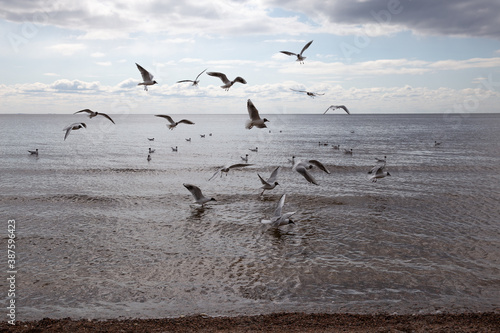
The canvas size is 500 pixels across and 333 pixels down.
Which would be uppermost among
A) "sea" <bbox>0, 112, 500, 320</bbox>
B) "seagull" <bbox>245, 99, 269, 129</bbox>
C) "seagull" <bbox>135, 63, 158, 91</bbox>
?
"seagull" <bbox>135, 63, 158, 91</bbox>

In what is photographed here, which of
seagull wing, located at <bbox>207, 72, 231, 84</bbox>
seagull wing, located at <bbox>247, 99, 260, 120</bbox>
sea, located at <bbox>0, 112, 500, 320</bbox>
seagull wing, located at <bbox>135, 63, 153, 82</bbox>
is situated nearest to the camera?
sea, located at <bbox>0, 112, 500, 320</bbox>

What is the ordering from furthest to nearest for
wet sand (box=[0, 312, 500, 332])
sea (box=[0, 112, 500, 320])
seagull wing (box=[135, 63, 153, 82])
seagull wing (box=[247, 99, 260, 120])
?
seagull wing (box=[135, 63, 153, 82]), seagull wing (box=[247, 99, 260, 120]), sea (box=[0, 112, 500, 320]), wet sand (box=[0, 312, 500, 332])

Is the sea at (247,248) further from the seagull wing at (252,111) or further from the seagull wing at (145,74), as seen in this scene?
the seagull wing at (145,74)

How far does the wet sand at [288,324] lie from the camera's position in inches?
268

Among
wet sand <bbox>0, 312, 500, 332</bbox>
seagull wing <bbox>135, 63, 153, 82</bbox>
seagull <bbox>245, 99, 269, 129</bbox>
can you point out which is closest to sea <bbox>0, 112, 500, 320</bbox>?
wet sand <bbox>0, 312, 500, 332</bbox>

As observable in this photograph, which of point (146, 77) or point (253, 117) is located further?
point (146, 77)

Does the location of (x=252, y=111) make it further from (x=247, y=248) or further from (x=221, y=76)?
(x=247, y=248)

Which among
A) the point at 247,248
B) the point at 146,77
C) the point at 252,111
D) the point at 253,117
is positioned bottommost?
the point at 247,248

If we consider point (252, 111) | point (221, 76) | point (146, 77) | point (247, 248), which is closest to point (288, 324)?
point (247, 248)

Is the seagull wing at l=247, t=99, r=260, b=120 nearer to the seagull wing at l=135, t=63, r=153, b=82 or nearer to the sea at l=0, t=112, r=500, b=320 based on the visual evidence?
the sea at l=0, t=112, r=500, b=320

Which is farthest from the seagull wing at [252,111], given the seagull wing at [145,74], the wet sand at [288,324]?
the wet sand at [288,324]

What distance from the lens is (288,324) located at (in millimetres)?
7078

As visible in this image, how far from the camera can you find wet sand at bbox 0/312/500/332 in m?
6.81

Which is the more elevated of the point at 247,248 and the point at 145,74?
the point at 145,74
